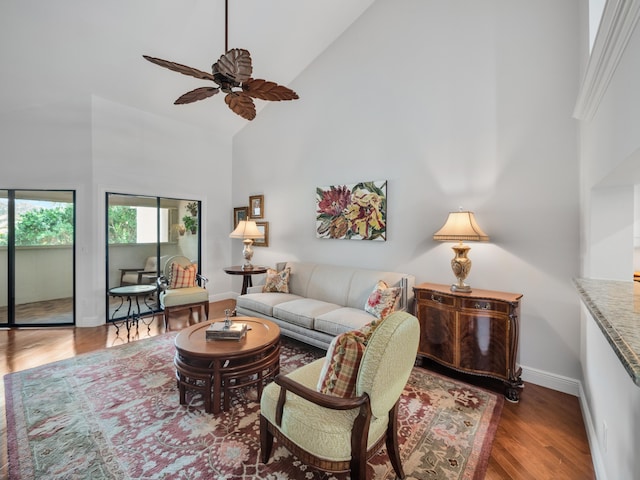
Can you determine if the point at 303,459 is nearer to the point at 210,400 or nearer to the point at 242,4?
the point at 210,400

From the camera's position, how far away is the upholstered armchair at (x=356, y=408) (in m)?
1.35

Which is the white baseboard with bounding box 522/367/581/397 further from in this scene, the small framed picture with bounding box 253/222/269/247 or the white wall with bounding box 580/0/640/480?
the small framed picture with bounding box 253/222/269/247

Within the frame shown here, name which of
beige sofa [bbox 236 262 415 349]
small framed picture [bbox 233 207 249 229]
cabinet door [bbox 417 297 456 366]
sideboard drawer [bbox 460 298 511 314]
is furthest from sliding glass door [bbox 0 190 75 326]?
sideboard drawer [bbox 460 298 511 314]

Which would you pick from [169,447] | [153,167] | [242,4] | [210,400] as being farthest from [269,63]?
[169,447]

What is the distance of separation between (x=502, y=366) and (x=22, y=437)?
369 centimetres

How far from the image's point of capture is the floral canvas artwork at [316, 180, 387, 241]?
12.6 feet

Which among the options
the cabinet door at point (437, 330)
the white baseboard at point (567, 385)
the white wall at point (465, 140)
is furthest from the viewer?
the cabinet door at point (437, 330)

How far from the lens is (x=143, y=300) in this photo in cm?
507

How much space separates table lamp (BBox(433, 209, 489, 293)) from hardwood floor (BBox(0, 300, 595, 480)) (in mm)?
1014

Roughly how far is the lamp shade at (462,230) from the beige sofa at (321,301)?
763 millimetres

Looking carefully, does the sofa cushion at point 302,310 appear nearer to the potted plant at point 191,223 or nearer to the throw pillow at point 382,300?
the throw pillow at point 382,300

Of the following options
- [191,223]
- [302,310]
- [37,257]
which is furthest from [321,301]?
[37,257]

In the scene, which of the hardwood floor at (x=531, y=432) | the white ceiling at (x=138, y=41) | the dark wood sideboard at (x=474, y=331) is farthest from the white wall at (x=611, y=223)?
the white ceiling at (x=138, y=41)

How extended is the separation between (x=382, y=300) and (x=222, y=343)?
169cm
